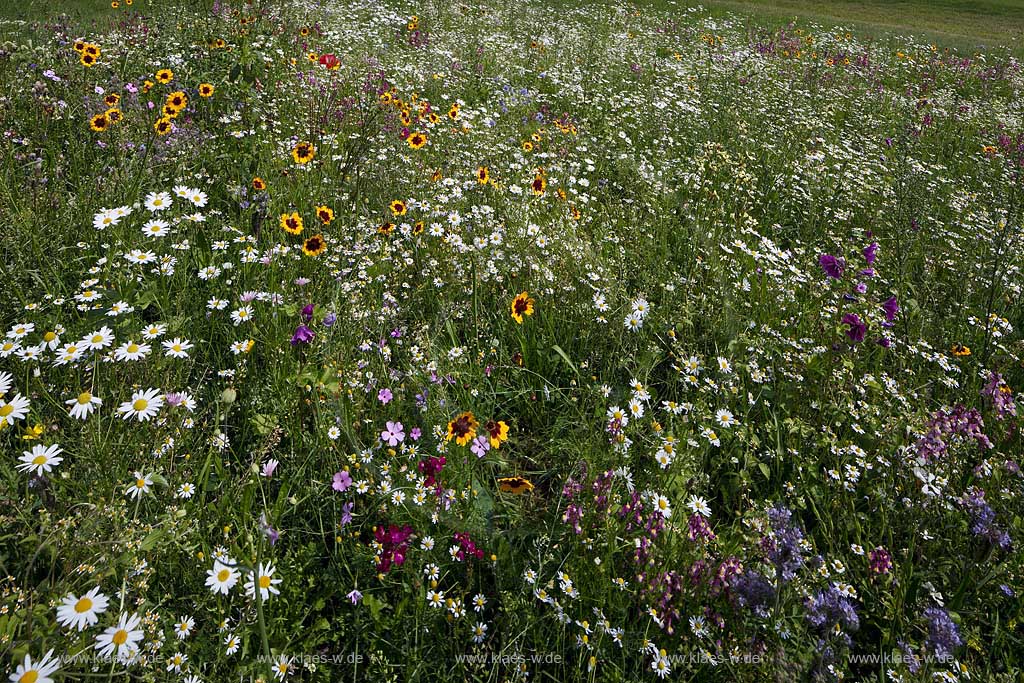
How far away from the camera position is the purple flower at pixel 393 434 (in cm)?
200

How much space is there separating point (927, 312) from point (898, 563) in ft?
6.28

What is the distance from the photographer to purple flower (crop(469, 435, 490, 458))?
78.0 inches

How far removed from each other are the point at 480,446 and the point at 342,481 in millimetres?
487

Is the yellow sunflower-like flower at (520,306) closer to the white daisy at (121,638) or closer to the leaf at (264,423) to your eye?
the leaf at (264,423)

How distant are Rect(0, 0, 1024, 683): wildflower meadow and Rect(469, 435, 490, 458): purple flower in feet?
0.22

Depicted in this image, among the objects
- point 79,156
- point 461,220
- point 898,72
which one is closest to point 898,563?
point 461,220

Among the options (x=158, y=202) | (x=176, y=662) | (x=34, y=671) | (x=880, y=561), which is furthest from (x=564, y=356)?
(x=158, y=202)

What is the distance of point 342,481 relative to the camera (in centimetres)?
185

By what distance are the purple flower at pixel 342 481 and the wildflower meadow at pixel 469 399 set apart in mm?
53

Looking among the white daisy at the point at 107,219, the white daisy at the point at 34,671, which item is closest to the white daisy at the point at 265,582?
the white daisy at the point at 34,671

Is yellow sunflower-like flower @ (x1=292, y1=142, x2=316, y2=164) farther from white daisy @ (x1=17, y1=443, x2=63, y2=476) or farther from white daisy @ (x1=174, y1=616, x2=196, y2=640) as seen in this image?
white daisy @ (x1=174, y1=616, x2=196, y2=640)

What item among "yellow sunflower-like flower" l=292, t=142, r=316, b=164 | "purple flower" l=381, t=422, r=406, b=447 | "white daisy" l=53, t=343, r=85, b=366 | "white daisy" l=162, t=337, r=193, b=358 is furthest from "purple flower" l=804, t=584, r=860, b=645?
"yellow sunflower-like flower" l=292, t=142, r=316, b=164

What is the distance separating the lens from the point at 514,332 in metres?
2.74

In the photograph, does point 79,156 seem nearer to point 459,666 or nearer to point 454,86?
point 454,86
